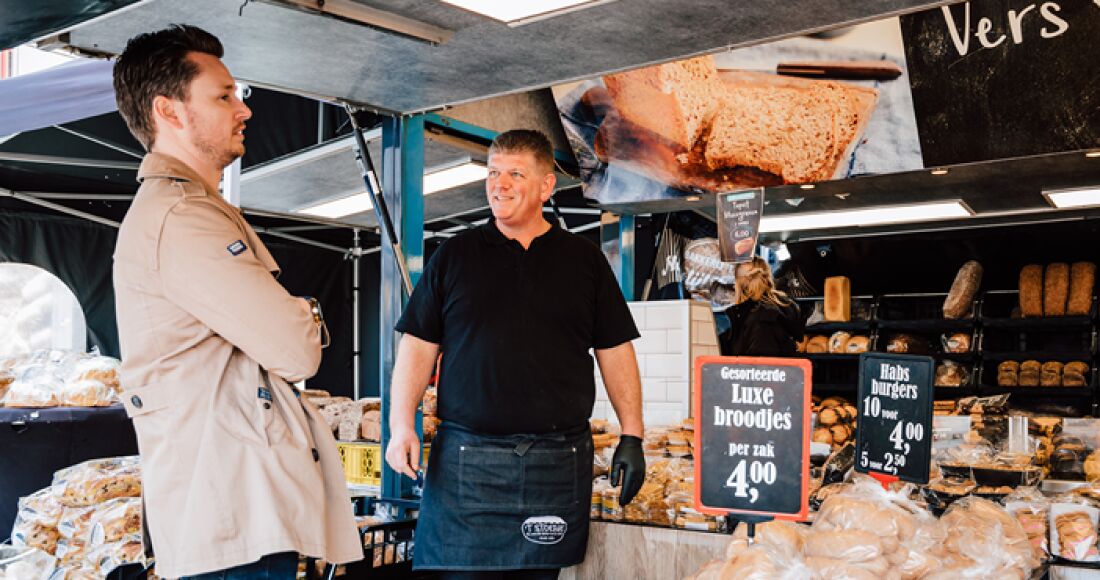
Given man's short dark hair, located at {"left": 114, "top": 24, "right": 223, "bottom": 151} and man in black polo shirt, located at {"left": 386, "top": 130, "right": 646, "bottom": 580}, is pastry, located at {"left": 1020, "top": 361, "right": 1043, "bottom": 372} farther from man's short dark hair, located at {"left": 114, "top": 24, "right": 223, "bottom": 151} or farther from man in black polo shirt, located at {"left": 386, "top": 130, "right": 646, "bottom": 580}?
man's short dark hair, located at {"left": 114, "top": 24, "right": 223, "bottom": 151}

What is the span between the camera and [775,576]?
73.1 inches

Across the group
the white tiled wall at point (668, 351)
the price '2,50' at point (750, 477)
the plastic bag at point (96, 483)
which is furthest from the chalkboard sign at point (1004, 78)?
the plastic bag at point (96, 483)

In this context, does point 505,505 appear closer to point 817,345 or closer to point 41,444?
point 41,444

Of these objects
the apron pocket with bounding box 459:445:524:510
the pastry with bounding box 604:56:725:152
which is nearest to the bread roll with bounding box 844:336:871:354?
the pastry with bounding box 604:56:725:152

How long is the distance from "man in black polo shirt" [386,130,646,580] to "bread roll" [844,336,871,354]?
193 inches

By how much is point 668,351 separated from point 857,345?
2278 mm

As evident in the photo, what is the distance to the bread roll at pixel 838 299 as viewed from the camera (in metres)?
7.81

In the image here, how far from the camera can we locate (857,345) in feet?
24.8

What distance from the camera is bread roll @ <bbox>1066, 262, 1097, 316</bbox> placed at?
684cm

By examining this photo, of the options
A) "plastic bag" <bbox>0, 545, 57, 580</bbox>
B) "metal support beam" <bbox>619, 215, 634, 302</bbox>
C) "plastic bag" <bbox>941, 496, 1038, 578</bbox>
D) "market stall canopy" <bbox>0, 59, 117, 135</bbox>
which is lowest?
"plastic bag" <bbox>0, 545, 57, 580</bbox>

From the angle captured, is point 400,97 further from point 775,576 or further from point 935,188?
point 935,188

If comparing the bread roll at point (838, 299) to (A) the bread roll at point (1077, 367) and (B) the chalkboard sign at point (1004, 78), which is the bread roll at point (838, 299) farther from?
(B) the chalkboard sign at point (1004, 78)

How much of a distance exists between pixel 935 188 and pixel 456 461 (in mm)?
4277

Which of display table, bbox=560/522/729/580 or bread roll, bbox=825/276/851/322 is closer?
display table, bbox=560/522/729/580
